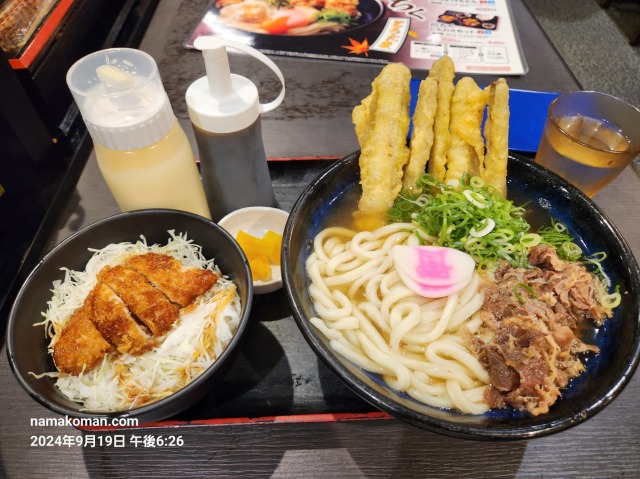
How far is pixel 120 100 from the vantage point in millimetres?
1253

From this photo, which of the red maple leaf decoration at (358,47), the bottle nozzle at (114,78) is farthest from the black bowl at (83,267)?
the red maple leaf decoration at (358,47)

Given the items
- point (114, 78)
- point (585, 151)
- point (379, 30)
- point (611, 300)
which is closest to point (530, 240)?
point (611, 300)

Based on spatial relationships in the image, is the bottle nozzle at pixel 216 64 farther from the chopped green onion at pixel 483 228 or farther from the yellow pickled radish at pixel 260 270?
the chopped green onion at pixel 483 228

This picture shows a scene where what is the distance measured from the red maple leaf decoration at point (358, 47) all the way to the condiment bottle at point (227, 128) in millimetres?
1149

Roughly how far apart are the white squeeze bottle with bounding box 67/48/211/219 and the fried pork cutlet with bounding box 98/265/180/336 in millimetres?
281

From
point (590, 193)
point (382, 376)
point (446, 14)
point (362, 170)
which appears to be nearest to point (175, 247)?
point (362, 170)

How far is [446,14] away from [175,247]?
7.50 ft

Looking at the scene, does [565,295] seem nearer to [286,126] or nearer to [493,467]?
[493,467]

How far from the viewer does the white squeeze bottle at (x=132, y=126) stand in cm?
125

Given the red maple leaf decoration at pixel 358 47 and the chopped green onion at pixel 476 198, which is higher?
the chopped green onion at pixel 476 198

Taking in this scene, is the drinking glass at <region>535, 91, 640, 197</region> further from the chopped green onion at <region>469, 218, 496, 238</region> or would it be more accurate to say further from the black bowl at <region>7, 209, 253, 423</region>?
the black bowl at <region>7, 209, 253, 423</region>

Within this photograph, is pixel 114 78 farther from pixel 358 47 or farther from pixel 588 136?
pixel 588 136

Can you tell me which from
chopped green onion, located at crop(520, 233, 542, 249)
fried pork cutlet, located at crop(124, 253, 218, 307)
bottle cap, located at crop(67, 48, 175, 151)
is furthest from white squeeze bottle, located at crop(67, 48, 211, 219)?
chopped green onion, located at crop(520, 233, 542, 249)

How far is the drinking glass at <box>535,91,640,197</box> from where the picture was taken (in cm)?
162
